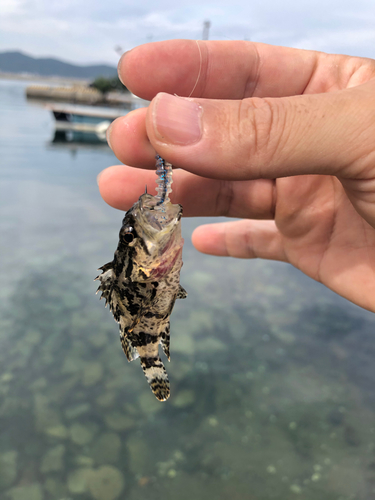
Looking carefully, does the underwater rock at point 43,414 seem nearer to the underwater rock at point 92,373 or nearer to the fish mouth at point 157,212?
the underwater rock at point 92,373

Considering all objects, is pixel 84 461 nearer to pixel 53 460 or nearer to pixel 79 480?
pixel 79 480

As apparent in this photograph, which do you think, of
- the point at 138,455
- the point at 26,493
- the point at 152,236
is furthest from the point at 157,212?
the point at 26,493

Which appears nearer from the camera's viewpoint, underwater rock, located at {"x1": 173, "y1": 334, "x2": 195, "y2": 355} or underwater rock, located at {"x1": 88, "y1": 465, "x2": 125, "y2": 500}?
underwater rock, located at {"x1": 88, "y1": 465, "x2": 125, "y2": 500}

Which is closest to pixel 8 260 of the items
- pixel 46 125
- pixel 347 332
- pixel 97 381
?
pixel 97 381

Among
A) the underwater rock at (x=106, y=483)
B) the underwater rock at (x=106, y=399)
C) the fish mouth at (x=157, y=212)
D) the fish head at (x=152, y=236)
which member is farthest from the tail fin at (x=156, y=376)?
the underwater rock at (x=106, y=399)

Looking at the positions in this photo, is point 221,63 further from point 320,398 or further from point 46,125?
point 46,125

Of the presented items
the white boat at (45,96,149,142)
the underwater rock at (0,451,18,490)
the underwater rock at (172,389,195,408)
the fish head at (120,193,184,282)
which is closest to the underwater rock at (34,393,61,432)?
the underwater rock at (0,451,18,490)

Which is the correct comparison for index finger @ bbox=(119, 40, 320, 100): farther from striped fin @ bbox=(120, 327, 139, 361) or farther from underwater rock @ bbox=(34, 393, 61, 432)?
underwater rock @ bbox=(34, 393, 61, 432)
